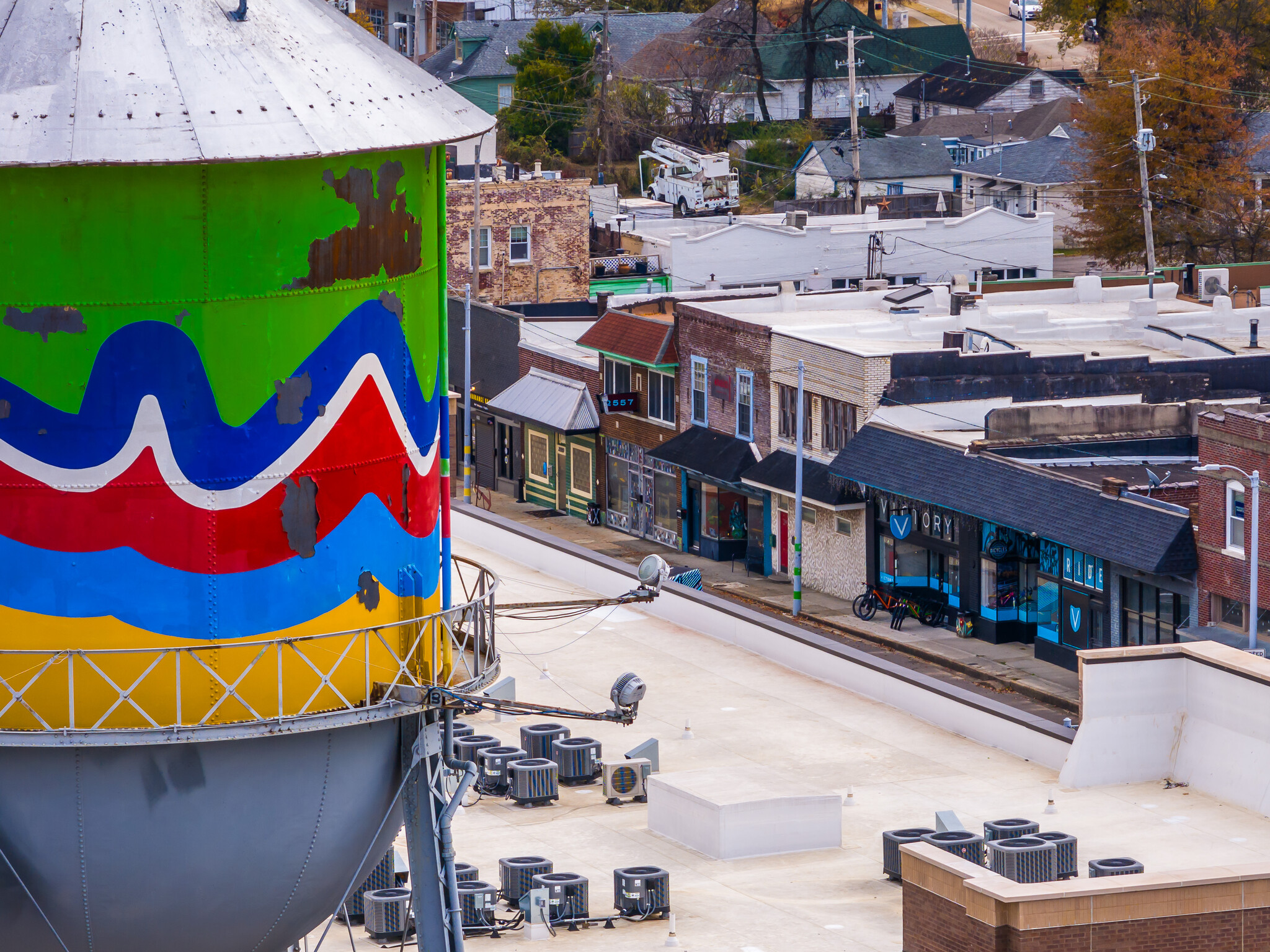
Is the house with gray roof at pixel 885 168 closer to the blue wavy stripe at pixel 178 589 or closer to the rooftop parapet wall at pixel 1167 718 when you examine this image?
the rooftop parapet wall at pixel 1167 718

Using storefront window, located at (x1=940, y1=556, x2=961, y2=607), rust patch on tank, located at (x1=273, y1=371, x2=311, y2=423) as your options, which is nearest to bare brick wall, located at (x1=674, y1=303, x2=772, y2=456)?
storefront window, located at (x1=940, y1=556, x2=961, y2=607)

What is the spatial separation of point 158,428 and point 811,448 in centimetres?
4315

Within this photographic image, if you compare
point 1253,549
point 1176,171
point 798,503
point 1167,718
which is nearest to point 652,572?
point 1167,718

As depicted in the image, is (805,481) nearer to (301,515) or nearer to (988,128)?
(301,515)

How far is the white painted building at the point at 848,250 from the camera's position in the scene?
277ft

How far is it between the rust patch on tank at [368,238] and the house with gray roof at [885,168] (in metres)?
89.2

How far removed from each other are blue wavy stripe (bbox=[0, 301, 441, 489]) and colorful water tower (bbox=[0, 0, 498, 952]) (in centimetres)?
2

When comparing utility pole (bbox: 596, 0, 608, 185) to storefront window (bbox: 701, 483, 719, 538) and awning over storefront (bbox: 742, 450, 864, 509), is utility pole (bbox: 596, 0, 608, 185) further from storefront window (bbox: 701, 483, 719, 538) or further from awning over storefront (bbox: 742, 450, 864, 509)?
awning over storefront (bbox: 742, 450, 864, 509)

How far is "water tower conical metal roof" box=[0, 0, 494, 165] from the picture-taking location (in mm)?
17016

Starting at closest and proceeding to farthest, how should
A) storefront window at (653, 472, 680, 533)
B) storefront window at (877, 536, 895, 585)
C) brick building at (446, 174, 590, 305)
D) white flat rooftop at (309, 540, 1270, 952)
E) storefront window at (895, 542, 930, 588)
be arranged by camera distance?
1. white flat rooftop at (309, 540, 1270, 952)
2. storefront window at (895, 542, 930, 588)
3. storefront window at (877, 536, 895, 585)
4. storefront window at (653, 472, 680, 533)
5. brick building at (446, 174, 590, 305)

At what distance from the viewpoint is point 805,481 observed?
5856 cm

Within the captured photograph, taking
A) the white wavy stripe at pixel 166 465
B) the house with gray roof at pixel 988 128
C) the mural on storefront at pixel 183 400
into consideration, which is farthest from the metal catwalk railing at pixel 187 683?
the house with gray roof at pixel 988 128

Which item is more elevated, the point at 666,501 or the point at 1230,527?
the point at 1230,527

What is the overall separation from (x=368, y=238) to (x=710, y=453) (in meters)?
44.8
